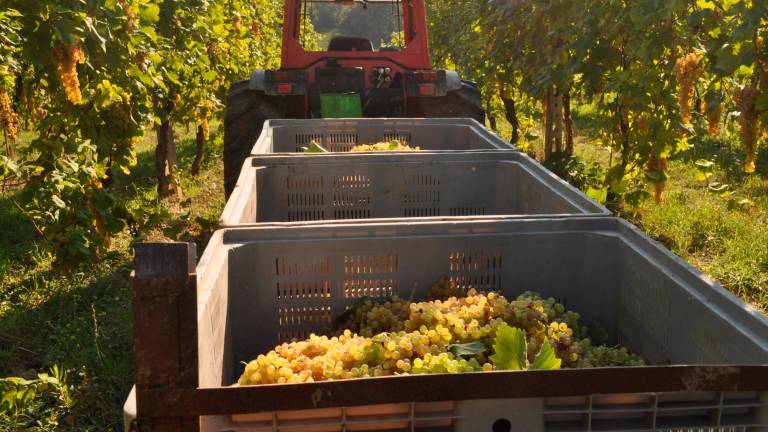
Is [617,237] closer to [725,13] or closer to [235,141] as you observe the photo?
[725,13]

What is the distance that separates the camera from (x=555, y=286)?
2600 mm

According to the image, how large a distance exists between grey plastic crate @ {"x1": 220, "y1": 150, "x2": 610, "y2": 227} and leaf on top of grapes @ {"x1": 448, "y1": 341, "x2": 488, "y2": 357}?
1475mm

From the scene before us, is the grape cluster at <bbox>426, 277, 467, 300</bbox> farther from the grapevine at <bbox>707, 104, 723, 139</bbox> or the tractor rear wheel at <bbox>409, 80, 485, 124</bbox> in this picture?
the tractor rear wheel at <bbox>409, 80, 485, 124</bbox>

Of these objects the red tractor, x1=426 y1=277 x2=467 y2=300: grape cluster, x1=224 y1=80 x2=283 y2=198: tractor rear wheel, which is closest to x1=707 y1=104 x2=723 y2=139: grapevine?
x1=426 y1=277 x2=467 y2=300: grape cluster

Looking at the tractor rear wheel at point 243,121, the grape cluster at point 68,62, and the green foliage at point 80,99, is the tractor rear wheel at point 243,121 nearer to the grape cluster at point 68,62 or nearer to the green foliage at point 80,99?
the green foliage at point 80,99

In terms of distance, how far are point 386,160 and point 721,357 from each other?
2023 mm

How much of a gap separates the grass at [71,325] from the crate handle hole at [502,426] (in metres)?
2.30

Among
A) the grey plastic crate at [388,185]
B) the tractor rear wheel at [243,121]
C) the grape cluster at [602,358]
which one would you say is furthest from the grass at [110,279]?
the grape cluster at [602,358]

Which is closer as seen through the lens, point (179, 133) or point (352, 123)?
point (352, 123)

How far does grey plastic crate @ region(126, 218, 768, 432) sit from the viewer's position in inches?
56.6

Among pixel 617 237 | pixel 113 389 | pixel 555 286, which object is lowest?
pixel 113 389

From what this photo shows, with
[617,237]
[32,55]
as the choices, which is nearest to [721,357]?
[617,237]

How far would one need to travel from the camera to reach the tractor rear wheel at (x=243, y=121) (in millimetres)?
6324

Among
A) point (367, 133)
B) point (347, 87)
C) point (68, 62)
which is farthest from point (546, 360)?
point (347, 87)
